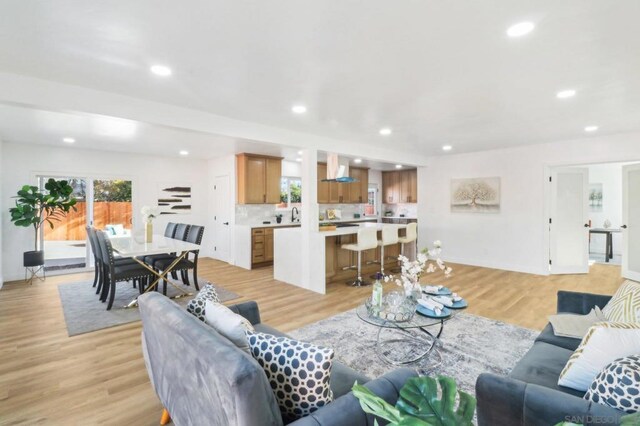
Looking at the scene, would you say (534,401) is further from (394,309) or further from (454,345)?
(454,345)

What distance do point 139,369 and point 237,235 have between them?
4.35 metres

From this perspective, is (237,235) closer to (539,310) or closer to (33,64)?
(33,64)

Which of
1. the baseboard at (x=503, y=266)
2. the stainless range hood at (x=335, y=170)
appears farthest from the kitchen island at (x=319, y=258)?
the baseboard at (x=503, y=266)

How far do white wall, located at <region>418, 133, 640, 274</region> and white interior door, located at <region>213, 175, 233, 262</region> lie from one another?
15.7ft

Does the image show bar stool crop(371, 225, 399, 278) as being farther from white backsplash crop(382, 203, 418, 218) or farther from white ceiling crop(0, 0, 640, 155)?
white backsplash crop(382, 203, 418, 218)

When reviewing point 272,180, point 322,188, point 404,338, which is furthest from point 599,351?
point 322,188

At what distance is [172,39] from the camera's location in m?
2.14

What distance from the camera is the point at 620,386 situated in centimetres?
113

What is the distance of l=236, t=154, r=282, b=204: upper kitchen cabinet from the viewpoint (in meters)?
6.66

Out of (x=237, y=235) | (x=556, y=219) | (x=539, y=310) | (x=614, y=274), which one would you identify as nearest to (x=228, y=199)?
(x=237, y=235)

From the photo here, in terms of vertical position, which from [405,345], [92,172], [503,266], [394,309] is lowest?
[405,345]

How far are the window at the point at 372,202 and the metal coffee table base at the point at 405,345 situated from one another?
22.1 feet

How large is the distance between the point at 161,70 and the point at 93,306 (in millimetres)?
3253

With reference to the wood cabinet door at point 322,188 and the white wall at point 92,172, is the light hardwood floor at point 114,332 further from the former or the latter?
the wood cabinet door at point 322,188
